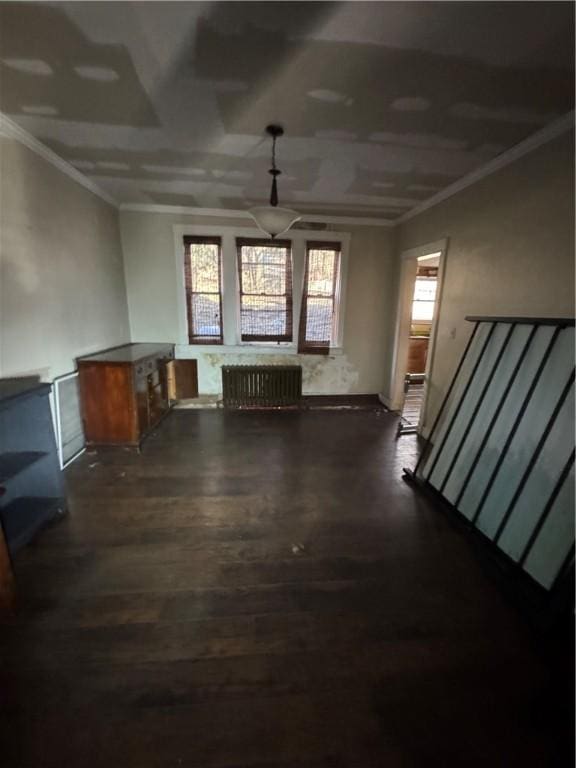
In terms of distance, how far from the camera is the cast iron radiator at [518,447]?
5.89 ft

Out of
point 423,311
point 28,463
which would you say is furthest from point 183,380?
point 423,311

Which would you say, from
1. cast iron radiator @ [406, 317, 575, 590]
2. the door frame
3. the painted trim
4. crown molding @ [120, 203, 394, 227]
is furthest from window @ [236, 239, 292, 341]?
cast iron radiator @ [406, 317, 575, 590]

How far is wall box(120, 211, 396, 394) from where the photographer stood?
4.51 metres

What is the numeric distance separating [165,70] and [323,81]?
2.86 ft

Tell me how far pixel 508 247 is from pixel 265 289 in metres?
3.05

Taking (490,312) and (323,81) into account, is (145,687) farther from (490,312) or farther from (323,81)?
(490,312)

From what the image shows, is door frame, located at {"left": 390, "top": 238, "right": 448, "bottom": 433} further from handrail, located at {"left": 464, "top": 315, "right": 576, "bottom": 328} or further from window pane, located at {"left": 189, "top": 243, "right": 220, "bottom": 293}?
window pane, located at {"left": 189, "top": 243, "right": 220, "bottom": 293}

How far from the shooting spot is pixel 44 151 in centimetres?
272

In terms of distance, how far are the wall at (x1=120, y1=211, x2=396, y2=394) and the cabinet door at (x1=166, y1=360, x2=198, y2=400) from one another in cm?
19

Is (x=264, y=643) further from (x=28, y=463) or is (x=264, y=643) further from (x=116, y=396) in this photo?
(x=116, y=396)

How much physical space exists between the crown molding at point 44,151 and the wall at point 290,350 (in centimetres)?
81

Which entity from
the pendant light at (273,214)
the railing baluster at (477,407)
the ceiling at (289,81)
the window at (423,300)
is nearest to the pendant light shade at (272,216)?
the pendant light at (273,214)

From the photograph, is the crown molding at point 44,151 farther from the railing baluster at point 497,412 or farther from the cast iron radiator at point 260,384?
the railing baluster at point 497,412

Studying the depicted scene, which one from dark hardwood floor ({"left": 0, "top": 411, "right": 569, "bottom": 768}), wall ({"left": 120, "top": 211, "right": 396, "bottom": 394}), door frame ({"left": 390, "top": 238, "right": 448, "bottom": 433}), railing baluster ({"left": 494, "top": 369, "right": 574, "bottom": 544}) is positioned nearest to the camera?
dark hardwood floor ({"left": 0, "top": 411, "right": 569, "bottom": 768})
